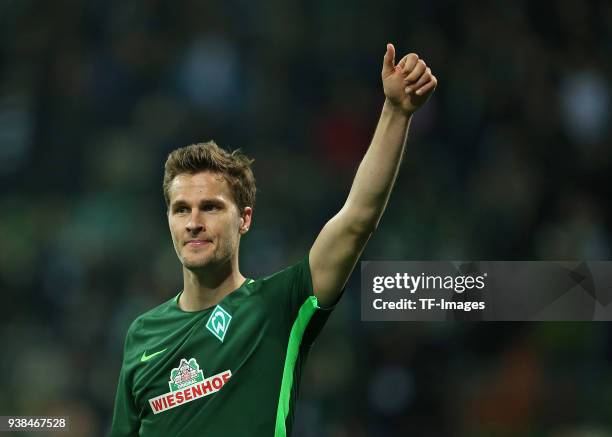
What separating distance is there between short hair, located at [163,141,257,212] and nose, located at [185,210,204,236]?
0.62 ft

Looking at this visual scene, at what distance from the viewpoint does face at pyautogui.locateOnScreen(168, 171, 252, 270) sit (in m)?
2.94

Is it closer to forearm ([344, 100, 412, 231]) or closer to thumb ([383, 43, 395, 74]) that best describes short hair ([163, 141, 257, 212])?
forearm ([344, 100, 412, 231])

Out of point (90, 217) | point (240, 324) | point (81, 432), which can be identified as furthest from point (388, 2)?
point (240, 324)

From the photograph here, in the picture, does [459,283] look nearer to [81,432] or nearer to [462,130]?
[462,130]

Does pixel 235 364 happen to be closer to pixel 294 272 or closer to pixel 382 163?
pixel 294 272

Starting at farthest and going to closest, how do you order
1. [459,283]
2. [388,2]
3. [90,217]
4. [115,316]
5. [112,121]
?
[388,2] → [112,121] → [90,217] → [115,316] → [459,283]

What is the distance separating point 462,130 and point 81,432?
3.59m

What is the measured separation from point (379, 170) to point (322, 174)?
182 inches

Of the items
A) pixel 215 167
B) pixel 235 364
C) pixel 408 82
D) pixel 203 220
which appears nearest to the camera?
pixel 408 82

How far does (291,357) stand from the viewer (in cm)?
286

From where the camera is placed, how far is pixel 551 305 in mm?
6059

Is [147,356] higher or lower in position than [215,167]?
lower

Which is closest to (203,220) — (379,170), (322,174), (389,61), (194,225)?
(194,225)

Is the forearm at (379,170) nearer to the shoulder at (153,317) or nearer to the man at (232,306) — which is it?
the man at (232,306)
